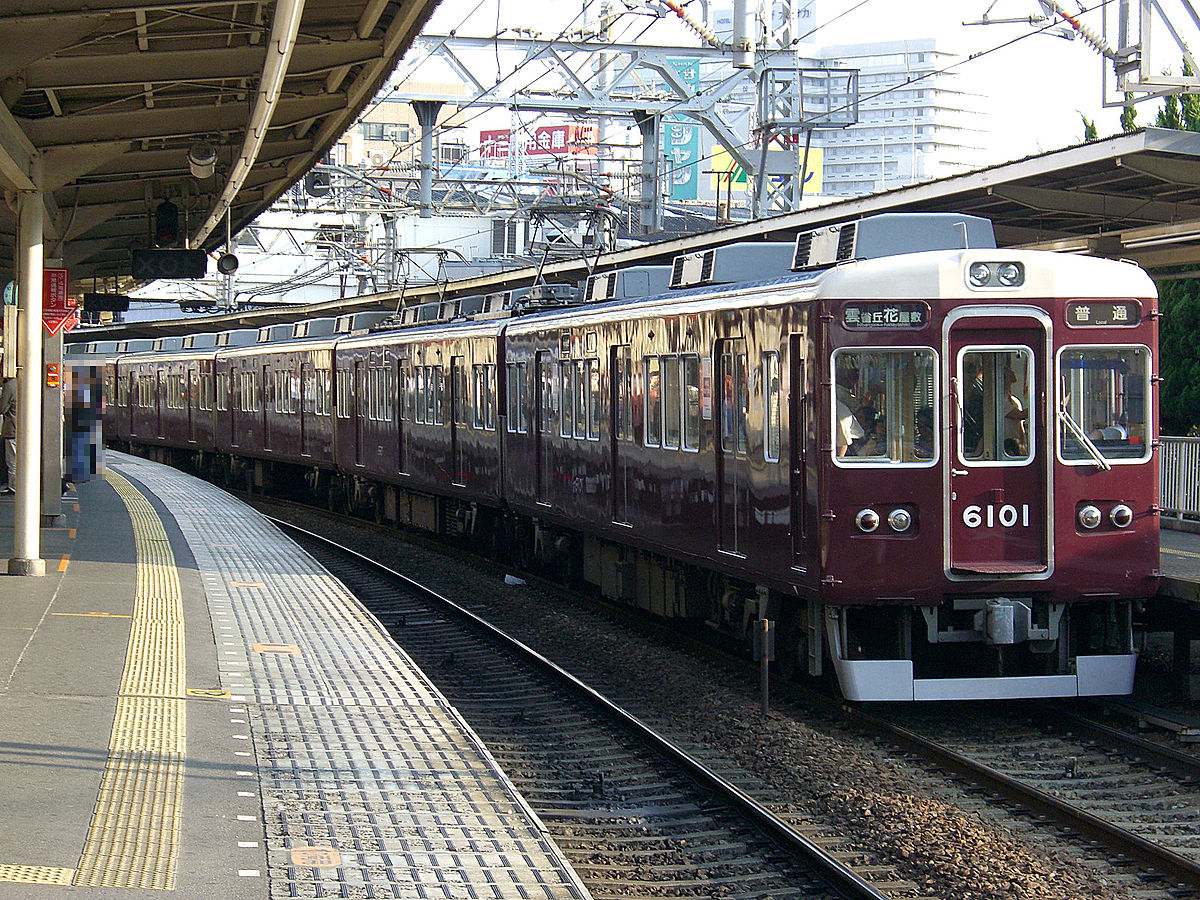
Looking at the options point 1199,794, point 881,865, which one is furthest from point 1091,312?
point 881,865

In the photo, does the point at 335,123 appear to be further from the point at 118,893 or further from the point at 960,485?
the point at 118,893

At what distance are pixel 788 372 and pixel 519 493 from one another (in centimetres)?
748

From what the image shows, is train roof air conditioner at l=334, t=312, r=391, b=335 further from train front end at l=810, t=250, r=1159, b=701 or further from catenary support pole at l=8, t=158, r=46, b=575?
train front end at l=810, t=250, r=1159, b=701

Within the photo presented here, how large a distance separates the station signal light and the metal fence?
10.4 m

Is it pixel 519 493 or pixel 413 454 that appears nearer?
pixel 519 493

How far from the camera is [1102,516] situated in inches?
361

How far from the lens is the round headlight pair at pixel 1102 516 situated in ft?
29.8

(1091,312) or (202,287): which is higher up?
(202,287)

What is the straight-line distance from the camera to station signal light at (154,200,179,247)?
16547 mm

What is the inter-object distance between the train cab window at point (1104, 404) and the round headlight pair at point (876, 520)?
3.29 ft

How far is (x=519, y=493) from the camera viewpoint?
16.5 m

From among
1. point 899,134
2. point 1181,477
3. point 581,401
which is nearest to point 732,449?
point 581,401

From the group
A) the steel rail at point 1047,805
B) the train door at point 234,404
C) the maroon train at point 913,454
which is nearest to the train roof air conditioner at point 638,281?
the maroon train at point 913,454

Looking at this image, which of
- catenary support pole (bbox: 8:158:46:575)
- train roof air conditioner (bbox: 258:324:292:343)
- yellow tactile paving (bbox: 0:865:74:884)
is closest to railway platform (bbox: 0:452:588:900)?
Result: yellow tactile paving (bbox: 0:865:74:884)
